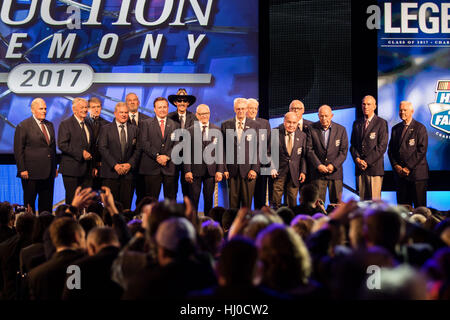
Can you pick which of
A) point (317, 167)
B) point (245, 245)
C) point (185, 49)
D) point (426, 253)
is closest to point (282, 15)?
point (185, 49)

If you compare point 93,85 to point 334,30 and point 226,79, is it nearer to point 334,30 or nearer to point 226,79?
point 226,79

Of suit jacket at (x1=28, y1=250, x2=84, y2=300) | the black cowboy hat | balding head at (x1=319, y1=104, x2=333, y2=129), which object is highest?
the black cowboy hat

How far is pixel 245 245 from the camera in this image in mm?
2217

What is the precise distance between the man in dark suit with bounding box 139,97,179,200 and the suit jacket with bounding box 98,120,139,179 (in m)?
0.12

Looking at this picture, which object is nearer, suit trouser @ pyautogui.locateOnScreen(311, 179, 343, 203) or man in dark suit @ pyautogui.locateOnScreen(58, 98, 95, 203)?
man in dark suit @ pyautogui.locateOnScreen(58, 98, 95, 203)

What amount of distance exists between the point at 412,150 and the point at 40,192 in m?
4.87

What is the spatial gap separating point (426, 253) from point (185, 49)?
6850 mm

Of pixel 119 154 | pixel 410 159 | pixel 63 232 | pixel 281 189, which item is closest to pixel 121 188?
pixel 119 154

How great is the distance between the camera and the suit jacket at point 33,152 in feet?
25.5

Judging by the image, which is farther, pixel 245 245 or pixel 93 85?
pixel 93 85

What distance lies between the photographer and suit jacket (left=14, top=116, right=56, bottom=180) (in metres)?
7.78

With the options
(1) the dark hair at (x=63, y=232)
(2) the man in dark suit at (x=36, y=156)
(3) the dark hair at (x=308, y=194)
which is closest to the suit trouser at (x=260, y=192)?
(2) the man in dark suit at (x=36, y=156)

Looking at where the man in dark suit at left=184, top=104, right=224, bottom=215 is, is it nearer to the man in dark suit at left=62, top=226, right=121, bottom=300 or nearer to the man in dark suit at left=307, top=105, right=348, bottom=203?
the man in dark suit at left=307, top=105, right=348, bottom=203

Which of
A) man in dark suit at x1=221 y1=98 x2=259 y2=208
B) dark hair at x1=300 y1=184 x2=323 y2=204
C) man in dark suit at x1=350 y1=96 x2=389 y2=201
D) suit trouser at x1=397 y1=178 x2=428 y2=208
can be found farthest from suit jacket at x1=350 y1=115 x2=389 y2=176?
dark hair at x1=300 y1=184 x2=323 y2=204
